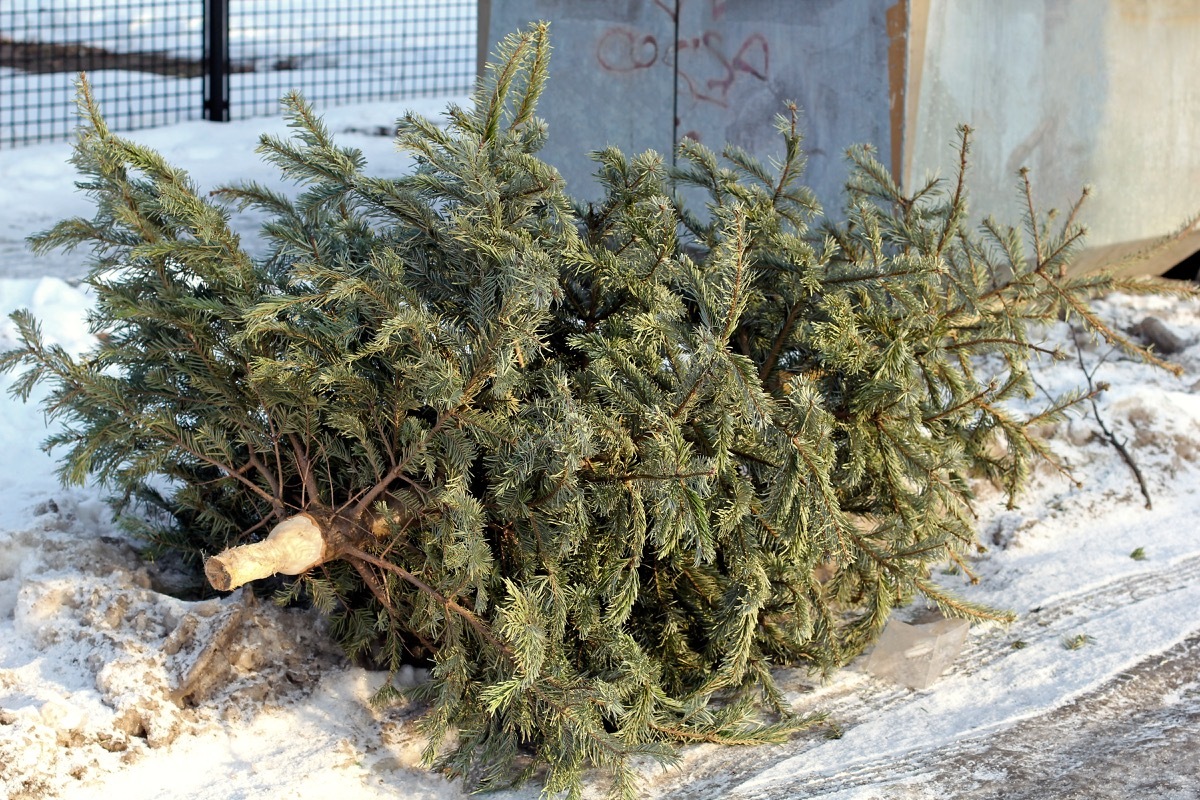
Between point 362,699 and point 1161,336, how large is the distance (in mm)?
4448

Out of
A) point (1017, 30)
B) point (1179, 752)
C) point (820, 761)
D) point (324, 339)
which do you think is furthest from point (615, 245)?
point (1017, 30)

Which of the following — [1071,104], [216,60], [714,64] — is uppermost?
[216,60]

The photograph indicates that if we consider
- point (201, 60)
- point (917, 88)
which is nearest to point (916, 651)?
point (917, 88)

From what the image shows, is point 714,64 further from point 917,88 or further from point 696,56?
point 917,88

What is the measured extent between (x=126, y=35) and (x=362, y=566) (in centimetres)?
1062

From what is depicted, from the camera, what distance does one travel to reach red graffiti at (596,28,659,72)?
5.96 meters

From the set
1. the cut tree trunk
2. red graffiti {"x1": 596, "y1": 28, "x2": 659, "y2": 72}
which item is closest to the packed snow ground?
the cut tree trunk

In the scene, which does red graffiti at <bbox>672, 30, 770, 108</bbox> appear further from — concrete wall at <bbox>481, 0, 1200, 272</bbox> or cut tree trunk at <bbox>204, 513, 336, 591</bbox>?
cut tree trunk at <bbox>204, 513, 336, 591</bbox>

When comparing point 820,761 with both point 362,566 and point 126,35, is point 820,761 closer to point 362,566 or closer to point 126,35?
point 362,566

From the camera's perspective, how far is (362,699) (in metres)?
3.03

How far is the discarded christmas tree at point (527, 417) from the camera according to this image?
2.71 m

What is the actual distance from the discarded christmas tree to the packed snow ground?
0.45 ft

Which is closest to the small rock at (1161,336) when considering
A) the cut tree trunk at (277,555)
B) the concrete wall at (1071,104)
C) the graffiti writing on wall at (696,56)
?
the concrete wall at (1071,104)

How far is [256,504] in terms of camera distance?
3.19 m
